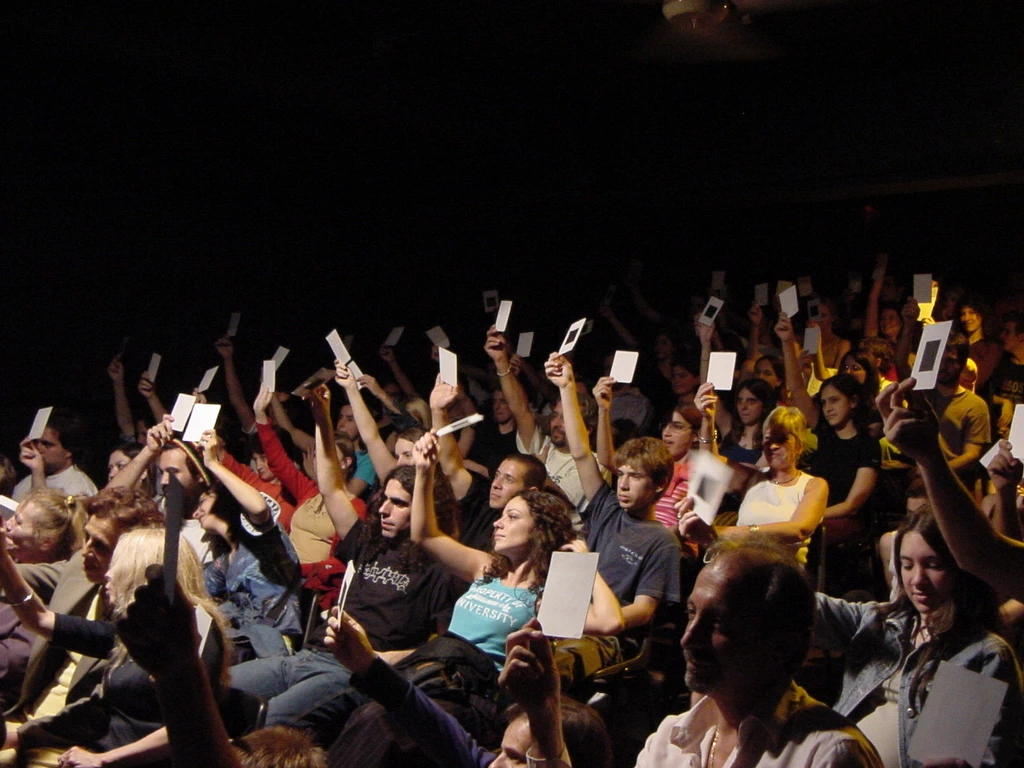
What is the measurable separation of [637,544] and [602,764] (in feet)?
4.35

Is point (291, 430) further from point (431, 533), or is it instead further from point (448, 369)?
point (431, 533)

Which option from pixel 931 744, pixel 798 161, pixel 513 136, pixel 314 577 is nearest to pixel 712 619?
pixel 931 744

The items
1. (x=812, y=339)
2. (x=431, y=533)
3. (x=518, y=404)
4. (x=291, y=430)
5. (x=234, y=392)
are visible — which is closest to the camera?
(x=431, y=533)

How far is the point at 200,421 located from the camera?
11.8 feet

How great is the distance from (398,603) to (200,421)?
1.11m

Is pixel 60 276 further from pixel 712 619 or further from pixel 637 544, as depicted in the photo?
pixel 712 619

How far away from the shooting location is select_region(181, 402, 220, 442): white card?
140 inches

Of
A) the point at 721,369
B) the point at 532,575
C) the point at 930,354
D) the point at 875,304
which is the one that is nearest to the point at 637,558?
the point at 532,575

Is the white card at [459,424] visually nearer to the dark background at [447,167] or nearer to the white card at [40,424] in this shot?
the white card at [40,424]

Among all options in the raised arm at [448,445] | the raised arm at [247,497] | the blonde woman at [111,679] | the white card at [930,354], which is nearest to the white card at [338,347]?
the raised arm at [448,445]

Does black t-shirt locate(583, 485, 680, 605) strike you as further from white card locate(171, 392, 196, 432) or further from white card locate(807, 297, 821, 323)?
white card locate(807, 297, 821, 323)

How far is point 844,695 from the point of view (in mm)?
2020

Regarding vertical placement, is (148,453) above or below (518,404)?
below

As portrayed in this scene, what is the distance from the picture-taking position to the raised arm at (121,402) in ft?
20.0
